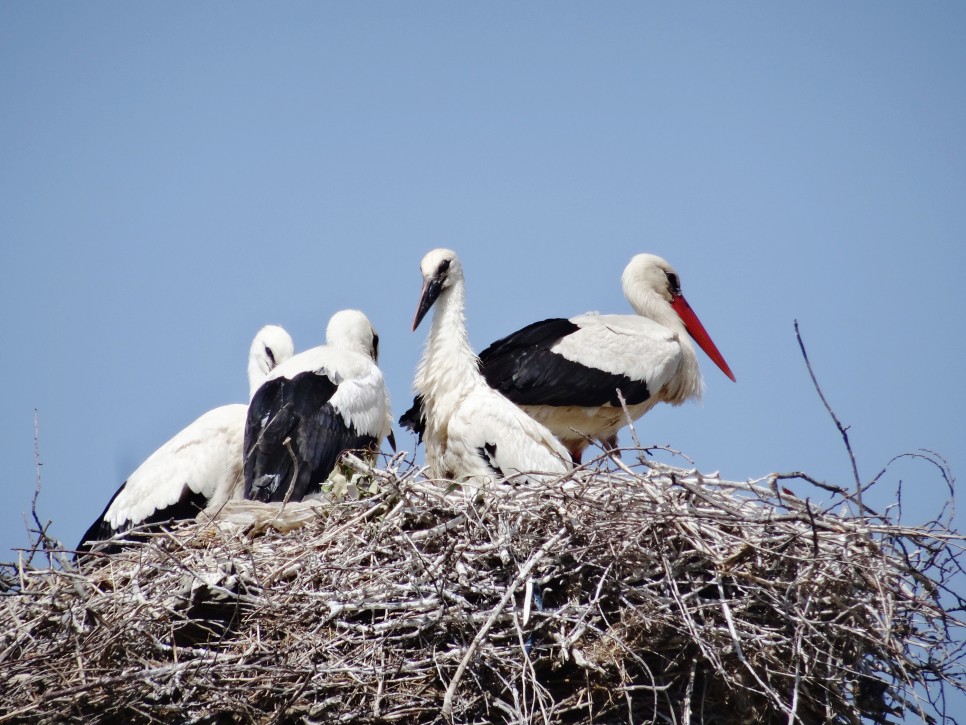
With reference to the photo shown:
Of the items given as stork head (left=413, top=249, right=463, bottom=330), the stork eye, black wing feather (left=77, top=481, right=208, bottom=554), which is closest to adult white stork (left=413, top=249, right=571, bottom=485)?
stork head (left=413, top=249, right=463, bottom=330)

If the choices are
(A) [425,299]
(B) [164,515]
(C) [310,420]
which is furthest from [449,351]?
(B) [164,515]

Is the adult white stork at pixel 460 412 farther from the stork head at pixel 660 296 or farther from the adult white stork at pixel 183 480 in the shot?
the stork head at pixel 660 296

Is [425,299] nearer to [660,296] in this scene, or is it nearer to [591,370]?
[591,370]

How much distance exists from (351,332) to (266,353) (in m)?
0.56

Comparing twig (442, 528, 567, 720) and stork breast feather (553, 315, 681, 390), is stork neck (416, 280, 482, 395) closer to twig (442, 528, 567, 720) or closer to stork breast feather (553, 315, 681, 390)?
stork breast feather (553, 315, 681, 390)

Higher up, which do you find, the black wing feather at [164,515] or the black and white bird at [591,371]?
the black and white bird at [591,371]

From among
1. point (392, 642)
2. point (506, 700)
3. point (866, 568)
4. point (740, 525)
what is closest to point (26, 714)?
point (392, 642)

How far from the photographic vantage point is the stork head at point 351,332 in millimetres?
6035

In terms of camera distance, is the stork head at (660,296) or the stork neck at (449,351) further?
the stork head at (660,296)

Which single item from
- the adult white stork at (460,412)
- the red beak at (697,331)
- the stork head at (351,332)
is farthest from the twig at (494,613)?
the red beak at (697,331)

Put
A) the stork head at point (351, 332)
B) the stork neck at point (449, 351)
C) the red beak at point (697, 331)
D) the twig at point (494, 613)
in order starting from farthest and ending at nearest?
the red beak at point (697, 331) < the stork head at point (351, 332) < the stork neck at point (449, 351) < the twig at point (494, 613)

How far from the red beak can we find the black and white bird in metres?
0.34

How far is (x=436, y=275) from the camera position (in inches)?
222

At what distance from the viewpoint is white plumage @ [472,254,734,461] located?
21.1 ft
